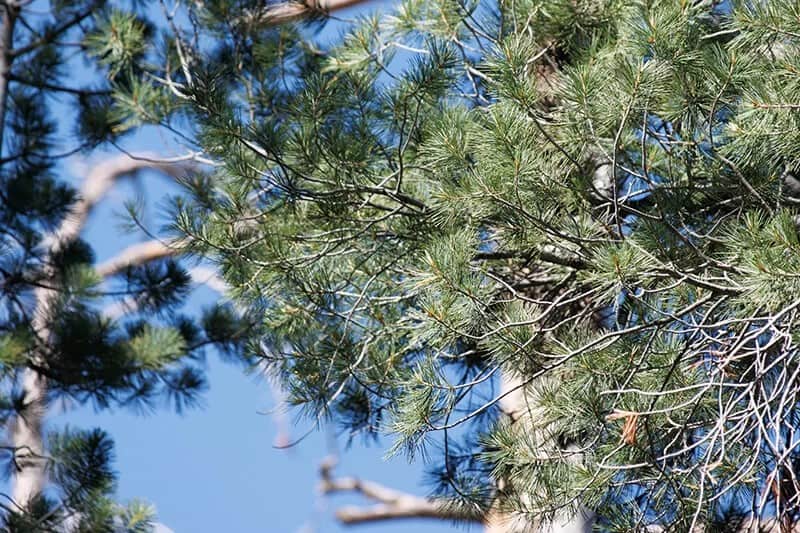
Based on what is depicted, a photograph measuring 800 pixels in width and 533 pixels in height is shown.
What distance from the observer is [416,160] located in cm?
296

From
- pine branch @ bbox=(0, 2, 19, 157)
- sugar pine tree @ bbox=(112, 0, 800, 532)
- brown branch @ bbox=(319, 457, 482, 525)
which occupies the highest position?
pine branch @ bbox=(0, 2, 19, 157)

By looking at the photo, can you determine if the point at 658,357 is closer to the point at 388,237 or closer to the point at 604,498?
the point at 604,498

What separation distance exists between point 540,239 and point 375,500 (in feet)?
11.9

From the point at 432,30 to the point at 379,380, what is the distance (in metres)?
0.87

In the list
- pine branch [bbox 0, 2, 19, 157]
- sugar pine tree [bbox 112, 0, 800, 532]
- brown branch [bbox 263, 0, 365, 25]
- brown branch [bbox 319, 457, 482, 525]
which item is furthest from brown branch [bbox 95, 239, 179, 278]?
sugar pine tree [bbox 112, 0, 800, 532]

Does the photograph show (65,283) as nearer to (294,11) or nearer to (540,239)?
(294,11)

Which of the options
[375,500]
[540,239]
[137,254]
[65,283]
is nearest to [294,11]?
[540,239]

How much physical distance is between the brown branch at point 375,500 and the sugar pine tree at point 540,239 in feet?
8.57

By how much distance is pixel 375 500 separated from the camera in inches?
239

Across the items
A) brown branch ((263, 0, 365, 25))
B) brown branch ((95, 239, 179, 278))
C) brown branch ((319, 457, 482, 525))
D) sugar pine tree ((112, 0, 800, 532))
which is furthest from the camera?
brown branch ((95, 239, 179, 278))

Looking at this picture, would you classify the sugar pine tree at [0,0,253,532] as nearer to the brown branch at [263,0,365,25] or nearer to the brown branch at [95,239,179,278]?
the brown branch at [263,0,365,25]

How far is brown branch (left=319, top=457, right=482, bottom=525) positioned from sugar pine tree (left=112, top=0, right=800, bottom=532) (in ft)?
8.57

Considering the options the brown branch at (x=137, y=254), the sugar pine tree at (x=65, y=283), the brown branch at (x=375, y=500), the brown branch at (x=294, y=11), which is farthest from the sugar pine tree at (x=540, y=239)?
the brown branch at (x=137, y=254)

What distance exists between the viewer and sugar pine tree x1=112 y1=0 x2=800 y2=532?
8.13 ft
